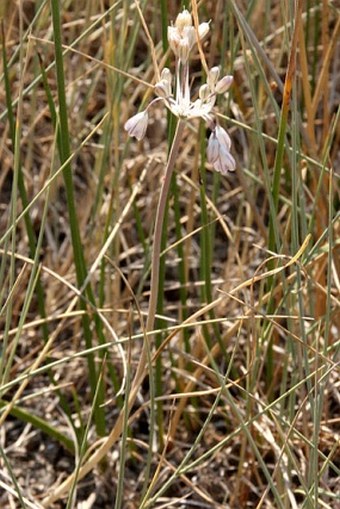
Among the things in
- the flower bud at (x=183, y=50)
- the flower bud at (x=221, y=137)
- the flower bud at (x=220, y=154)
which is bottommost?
the flower bud at (x=220, y=154)

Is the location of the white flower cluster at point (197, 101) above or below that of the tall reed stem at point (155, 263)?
above

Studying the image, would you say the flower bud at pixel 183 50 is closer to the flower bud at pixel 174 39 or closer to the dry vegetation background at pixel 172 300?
the flower bud at pixel 174 39

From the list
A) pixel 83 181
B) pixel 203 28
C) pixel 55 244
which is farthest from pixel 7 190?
pixel 203 28

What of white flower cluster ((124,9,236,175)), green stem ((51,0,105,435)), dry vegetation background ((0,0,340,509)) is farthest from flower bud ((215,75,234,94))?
green stem ((51,0,105,435))

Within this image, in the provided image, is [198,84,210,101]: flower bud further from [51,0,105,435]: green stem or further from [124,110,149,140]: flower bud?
[51,0,105,435]: green stem

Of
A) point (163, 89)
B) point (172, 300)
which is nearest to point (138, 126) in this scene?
point (163, 89)

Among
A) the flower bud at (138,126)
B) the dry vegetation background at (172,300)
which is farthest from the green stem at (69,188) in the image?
the flower bud at (138,126)

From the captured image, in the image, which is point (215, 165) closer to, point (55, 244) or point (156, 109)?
point (55, 244)

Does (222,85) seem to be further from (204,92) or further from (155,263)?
(155,263)
